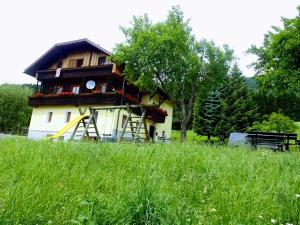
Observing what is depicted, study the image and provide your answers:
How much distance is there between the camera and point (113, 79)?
1202 inches

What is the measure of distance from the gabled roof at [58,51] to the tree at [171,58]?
10.1 ft

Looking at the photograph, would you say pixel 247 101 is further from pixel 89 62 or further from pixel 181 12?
pixel 89 62

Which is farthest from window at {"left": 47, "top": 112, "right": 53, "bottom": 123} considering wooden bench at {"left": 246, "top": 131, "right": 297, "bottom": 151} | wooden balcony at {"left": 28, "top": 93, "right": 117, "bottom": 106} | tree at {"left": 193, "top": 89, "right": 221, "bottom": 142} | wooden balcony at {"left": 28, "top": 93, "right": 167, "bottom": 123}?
wooden bench at {"left": 246, "top": 131, "right": 297, "bottom": 151}

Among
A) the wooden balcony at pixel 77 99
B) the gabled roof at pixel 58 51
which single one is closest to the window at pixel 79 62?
the gabled roof at pixel 58 51

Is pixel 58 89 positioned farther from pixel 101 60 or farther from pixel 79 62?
pixel 101 60

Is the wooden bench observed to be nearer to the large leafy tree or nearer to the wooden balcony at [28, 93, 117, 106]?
the large leafy tree

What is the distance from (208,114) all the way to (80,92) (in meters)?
17.5

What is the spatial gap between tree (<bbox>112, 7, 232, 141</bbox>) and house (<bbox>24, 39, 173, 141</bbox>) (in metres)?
1.83

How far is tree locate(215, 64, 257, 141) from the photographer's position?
3981 centimetres

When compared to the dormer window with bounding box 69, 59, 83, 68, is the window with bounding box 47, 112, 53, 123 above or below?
below

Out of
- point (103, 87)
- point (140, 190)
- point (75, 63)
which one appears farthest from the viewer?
point (75, 63)

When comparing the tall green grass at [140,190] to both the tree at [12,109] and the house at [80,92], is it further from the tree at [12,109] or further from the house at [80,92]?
the tree at [12,109]

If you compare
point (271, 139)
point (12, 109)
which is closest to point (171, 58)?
point (271, 139)

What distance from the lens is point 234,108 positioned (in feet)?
135
